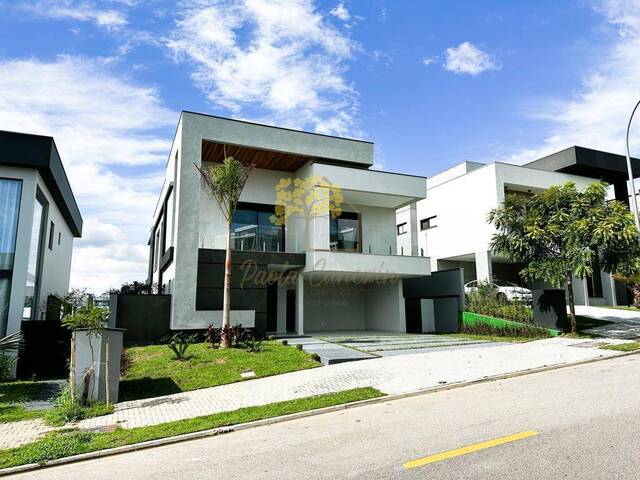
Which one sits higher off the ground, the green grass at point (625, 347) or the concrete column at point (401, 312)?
the concrete column at point (401, 312)

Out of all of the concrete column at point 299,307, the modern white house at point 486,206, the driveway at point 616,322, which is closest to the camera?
the driveway at point 616,322

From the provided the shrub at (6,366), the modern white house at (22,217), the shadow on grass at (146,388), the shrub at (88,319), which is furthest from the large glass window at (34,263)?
the shrub at (88,319)

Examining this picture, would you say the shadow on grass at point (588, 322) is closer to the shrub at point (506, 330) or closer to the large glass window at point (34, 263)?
the shrub at point (506, 330)

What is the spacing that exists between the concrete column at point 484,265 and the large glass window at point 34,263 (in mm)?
21185

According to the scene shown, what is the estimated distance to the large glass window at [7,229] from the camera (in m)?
13.0

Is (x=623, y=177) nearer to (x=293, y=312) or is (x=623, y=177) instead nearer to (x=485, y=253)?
(x=485, y=253)

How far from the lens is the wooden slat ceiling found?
18703 millimetres

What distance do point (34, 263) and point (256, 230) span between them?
798 centimetres

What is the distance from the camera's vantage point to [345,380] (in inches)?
399

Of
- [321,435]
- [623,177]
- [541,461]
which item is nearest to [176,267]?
[321,435]

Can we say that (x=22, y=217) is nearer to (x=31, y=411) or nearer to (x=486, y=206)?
(x=31, y=411)

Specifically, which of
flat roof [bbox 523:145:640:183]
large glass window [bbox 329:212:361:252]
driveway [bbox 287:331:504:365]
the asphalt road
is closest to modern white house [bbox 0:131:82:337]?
driveway [bbox 287:331:504:365]

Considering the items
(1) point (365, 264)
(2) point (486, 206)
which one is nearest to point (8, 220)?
(1) point (365, 264)

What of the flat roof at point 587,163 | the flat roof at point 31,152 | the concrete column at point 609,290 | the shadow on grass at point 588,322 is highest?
the flat roof at point 587,163
